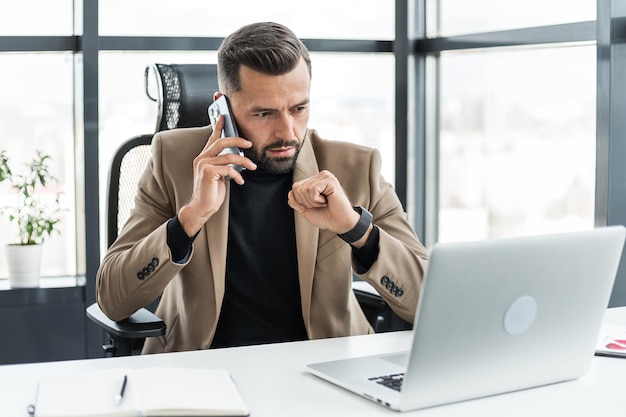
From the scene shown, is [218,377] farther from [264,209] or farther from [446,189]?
[446,189]

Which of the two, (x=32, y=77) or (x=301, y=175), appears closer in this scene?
(x=301, y=175)

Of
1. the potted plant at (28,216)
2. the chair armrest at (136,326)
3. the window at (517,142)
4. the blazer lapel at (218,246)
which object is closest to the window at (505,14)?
the window at (517,142)

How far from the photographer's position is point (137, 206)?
219 centimetres

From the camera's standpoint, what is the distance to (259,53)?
209 cm

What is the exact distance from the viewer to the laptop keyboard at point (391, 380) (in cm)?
144

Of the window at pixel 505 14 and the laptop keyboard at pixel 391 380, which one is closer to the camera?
the laptop keyboard at pixel 391 380

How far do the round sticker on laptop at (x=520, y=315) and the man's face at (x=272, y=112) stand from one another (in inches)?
34.7

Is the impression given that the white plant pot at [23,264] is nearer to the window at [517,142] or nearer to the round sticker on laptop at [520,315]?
the window at [517,142]

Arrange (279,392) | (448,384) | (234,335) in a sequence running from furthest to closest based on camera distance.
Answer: (234,335) → (279,392) → (448,384)

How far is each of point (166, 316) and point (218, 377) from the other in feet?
2.61

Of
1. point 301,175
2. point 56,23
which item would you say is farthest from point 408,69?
point 301,175

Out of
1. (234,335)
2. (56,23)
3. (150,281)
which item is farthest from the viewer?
(56,23)

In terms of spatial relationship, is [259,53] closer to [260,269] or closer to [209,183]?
[209,183]

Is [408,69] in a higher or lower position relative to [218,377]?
higher
